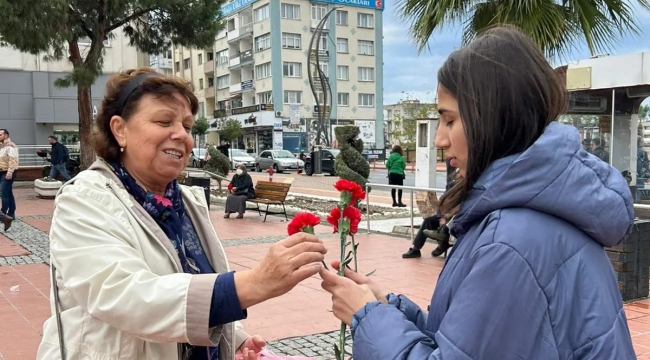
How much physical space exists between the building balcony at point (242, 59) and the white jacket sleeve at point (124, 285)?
5542 cm

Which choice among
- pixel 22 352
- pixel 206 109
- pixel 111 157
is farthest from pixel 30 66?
pixel 206 109

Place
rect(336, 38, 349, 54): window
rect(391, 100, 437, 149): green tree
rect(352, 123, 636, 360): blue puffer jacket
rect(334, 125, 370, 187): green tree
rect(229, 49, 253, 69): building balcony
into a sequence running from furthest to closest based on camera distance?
rect(229, 49, 253, 69): building balcony → rect(336, 38, 349, 54): window → rect(391, 100, 437, 149): green tree → rect(334, 125, 370, 187): green tree → rect(352, 123, 636, 360): blue puffer jacket

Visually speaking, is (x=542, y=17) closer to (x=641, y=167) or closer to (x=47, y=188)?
(x=641, y=167)

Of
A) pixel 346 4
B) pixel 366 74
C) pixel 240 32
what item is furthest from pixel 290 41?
pixel 366 74

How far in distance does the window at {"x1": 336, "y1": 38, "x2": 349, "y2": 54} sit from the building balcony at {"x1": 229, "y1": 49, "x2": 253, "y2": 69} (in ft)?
28.2

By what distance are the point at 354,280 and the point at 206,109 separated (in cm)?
6740

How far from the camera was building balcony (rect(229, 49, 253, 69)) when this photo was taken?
5572 centimetres

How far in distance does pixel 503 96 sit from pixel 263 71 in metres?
54.0

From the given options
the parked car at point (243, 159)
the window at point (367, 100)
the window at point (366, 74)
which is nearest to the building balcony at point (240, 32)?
the window at point (366, 74)

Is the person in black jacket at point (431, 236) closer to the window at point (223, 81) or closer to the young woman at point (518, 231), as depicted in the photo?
the young woman at point (518, 231)

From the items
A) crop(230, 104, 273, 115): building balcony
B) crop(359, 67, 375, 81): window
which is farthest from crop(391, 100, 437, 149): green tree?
crop(230, 104, 273, 115): building balcony

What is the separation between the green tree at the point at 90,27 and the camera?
41.4 feet

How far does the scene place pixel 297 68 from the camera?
53.2m

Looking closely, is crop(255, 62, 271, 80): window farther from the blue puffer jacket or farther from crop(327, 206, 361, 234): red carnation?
the blue puffer jacket
